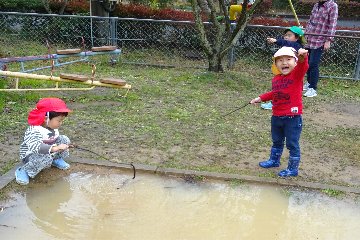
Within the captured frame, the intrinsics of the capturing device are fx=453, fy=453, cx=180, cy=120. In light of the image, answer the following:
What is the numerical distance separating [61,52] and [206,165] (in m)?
3.87

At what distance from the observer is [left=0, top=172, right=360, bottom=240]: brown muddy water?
338cm

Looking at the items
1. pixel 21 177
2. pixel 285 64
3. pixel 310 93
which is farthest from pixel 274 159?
pixel 310 93

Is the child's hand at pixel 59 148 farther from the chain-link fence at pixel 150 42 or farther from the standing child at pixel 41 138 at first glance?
the chain-link fence at pixel 150 42

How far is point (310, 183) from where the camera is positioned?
4172mm

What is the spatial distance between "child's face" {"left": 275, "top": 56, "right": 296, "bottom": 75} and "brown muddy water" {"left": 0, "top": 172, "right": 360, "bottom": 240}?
3.54ft

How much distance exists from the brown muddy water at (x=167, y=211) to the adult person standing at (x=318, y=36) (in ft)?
12.5

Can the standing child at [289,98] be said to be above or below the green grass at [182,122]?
above

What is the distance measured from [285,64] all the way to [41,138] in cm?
223

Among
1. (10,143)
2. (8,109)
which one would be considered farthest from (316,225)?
(8,109)

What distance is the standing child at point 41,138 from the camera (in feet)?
12.5

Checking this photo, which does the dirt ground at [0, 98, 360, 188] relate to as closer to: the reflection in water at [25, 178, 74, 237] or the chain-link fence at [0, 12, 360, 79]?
the reflection in water at [25, 178, 74, 237]

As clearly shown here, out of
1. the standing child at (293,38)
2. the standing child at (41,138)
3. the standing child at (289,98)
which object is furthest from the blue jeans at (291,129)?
the standing child at (293,38)

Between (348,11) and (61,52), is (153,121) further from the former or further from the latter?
(348,11)

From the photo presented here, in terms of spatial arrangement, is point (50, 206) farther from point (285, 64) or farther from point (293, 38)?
point (293, 38)
